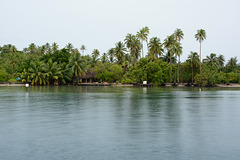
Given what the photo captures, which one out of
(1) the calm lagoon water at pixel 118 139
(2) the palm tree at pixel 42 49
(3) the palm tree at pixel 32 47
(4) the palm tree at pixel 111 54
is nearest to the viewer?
(1) the calm lagoon water at pixel 118 139

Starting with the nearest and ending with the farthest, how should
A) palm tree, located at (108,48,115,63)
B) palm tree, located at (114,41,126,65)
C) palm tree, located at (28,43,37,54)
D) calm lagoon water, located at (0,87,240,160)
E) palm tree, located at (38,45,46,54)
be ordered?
calm lagoon water, located at (0,87,240,160) → palm tree, located at (114,41,126,65) → palm tree, located at (108,48,115,63) → palm tree, located at (38,45,46,54) → palm tree, located at (28,43,37,54)

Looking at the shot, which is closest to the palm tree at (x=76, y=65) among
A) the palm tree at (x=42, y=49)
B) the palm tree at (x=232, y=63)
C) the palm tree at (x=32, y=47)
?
the palm tree at (x=42, y=49)

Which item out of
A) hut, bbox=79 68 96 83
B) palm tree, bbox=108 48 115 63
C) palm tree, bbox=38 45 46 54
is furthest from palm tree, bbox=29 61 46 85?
palm tree, bbox=108 48 115 63

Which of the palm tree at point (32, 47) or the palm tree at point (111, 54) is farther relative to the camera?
the palm tree at point (32, 47)

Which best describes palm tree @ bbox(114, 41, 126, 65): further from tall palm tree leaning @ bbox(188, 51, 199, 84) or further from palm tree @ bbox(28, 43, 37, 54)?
palm tree @ bbox(28, 43, 37, 54)

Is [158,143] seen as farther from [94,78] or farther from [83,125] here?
[94,78]

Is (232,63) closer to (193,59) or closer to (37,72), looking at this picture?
(193,59)

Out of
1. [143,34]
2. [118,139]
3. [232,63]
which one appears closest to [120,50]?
[143,34]

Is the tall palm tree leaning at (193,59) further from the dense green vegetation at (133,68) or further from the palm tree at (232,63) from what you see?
the palm tree at (232,63)

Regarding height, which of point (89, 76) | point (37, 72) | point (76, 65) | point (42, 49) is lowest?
point (89, 76)

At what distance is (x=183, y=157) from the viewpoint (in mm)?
9828

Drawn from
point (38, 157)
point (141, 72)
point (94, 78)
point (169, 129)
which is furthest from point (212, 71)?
point (38, 157)

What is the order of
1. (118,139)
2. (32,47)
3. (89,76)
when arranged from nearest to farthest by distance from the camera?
(118,139) < (89,76) < (32,47)

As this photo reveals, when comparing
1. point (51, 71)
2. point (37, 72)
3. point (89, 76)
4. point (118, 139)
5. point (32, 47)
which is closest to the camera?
point (118, 139)
